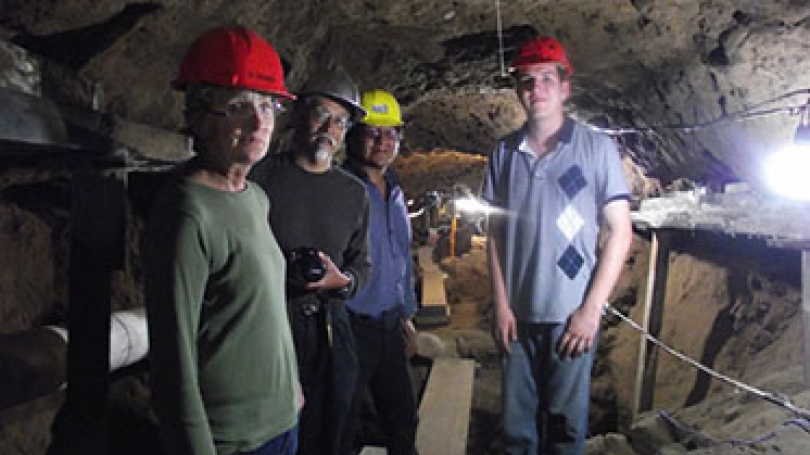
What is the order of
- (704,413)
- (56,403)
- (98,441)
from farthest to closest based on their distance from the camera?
(704,413) < (56,403) < (98,441)

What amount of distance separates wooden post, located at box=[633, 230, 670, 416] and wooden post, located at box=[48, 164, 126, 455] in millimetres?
5064

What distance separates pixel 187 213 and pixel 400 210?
1693 millimetres

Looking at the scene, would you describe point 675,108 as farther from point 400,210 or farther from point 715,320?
point 400,210

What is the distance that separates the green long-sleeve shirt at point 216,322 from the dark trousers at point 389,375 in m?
0.86

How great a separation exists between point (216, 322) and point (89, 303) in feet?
2.58

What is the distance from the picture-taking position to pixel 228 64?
1.58 m

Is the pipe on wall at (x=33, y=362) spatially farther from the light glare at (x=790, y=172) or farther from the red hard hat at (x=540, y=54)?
the light glare at (x=790, y=172)

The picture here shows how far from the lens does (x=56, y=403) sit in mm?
2619

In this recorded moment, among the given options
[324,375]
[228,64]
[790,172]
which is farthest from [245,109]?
[790,172]

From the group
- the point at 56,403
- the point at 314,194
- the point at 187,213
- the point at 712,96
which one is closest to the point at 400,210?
the point at 314,194

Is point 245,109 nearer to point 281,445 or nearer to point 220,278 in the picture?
point 220,278

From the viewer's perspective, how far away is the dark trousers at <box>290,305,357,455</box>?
221 cm

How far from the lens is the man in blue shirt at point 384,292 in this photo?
265 centimetres

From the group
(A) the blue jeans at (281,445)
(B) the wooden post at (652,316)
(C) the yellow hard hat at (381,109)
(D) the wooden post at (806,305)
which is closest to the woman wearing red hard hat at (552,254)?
(C) the yellow hard hat at (381,109)
